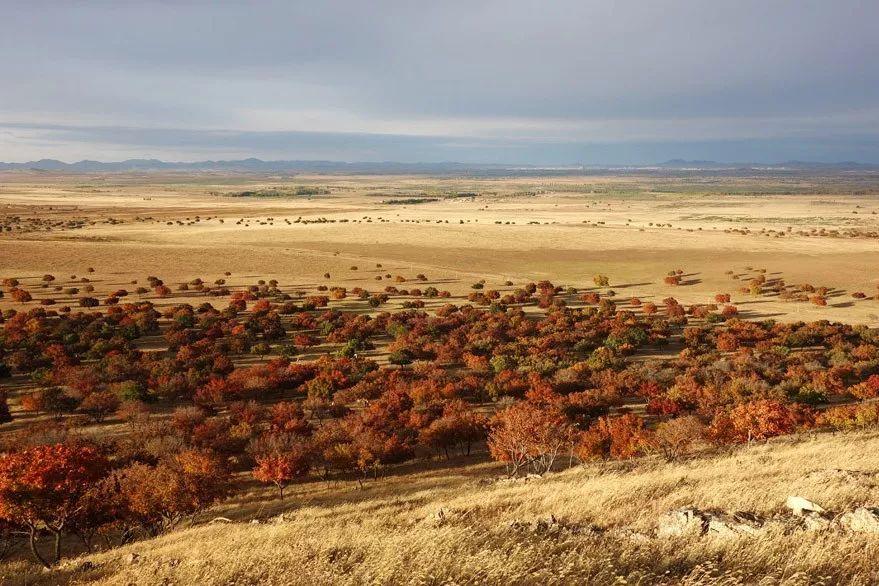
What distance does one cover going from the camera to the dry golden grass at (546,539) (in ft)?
28.3

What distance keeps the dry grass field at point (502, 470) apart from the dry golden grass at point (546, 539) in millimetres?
63

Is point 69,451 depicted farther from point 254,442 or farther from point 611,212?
point 611,212

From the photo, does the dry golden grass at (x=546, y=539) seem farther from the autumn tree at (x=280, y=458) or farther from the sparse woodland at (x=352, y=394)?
the sparse woodland at (x=352, y=394)

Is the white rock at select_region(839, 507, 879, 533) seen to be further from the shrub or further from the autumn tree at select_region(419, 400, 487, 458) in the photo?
the autumn tree at select_region(419, 400, 487, 458)

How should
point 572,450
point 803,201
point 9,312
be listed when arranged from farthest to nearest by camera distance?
point 803,201
point 9,312
point 572,450

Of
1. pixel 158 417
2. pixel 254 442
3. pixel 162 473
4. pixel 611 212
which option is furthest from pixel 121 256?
pixel 611 212

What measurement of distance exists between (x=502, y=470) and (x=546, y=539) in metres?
14.3

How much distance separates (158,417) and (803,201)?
225 meters

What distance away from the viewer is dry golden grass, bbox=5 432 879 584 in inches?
340

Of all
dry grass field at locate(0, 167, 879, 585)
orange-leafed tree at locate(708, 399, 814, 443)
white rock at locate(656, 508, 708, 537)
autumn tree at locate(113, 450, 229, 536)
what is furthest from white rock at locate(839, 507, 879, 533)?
autumn tree at locate(113, 450, 229, 536)

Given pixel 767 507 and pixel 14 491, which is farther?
pixel 14 491

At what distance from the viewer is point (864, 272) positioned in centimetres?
7169

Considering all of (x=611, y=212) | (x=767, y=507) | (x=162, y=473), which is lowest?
(x=162, y=473)

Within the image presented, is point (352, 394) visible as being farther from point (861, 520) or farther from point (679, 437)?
point (861, 520)
